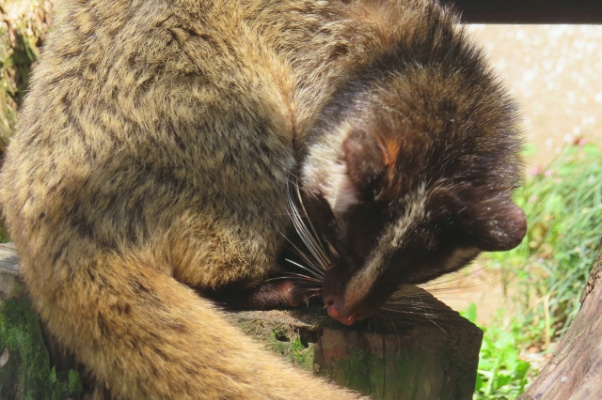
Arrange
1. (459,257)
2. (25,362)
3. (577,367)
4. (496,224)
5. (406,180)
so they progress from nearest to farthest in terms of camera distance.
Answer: (577,367)
(496,224)
(406,180)
(459,257)
(25,362)

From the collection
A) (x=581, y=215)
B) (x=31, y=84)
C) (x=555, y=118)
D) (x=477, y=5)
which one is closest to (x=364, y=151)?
(x=31, y=84)

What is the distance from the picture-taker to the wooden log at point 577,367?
3213 mm

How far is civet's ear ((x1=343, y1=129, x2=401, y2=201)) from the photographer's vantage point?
3.59 m

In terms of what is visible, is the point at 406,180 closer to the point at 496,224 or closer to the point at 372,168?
the point at 372,168

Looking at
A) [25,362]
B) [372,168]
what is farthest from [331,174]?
[25,362]

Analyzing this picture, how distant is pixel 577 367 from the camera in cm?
330

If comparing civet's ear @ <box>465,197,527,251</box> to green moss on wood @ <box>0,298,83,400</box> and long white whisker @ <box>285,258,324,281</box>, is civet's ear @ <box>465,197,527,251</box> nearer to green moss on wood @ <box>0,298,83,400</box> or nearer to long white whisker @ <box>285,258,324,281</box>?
long white whisker @ <box>285,258,324,281</box>

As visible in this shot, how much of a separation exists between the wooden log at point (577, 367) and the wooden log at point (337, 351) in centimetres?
59

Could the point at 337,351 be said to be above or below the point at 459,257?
below

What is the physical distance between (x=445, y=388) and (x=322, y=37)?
6.94ft

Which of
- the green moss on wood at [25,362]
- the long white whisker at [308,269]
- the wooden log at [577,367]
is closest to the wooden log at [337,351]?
the green moss on wood at [25,362]

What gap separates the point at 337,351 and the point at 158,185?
1243mm

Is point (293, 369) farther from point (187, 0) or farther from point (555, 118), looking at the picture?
point (555, 118)

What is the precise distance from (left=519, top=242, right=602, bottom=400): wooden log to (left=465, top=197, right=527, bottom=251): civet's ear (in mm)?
489
